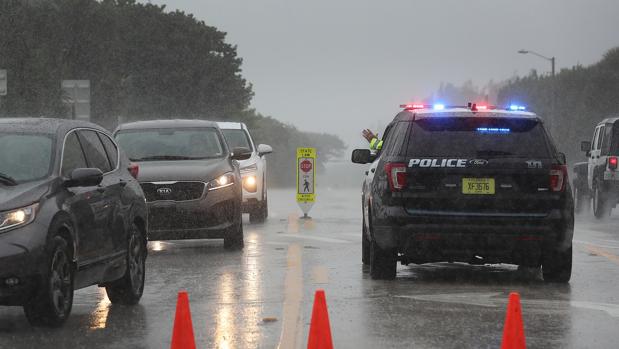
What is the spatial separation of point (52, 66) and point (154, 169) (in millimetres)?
67552

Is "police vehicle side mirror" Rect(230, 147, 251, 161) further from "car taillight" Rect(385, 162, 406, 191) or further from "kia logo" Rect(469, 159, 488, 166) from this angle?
"kia logo" Rect(469, 159, 488, 166)

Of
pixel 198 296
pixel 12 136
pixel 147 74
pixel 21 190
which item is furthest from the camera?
pixel 147 74

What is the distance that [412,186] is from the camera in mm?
12102

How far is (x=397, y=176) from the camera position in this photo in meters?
12.1

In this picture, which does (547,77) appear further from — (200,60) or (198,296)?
(198,296)

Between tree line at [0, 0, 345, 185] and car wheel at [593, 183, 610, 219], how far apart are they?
2093 inches

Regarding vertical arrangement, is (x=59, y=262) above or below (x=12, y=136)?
below

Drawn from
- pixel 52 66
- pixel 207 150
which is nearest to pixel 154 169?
pixel 207 150

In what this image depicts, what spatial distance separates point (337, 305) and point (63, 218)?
2491mm

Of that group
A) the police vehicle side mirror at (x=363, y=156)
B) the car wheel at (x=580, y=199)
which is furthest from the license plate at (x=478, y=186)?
the car wheel at (x=580, y=199)

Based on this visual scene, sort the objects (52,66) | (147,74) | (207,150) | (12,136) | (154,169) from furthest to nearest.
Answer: (147,74) → (52,66) → (207,150) → (154,169) → (12,136)

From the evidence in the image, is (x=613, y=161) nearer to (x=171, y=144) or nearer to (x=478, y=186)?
(x=171, y=144)

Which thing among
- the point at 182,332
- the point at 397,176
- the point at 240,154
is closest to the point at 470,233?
the point at 397,176

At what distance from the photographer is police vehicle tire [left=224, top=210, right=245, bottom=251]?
16625mm
